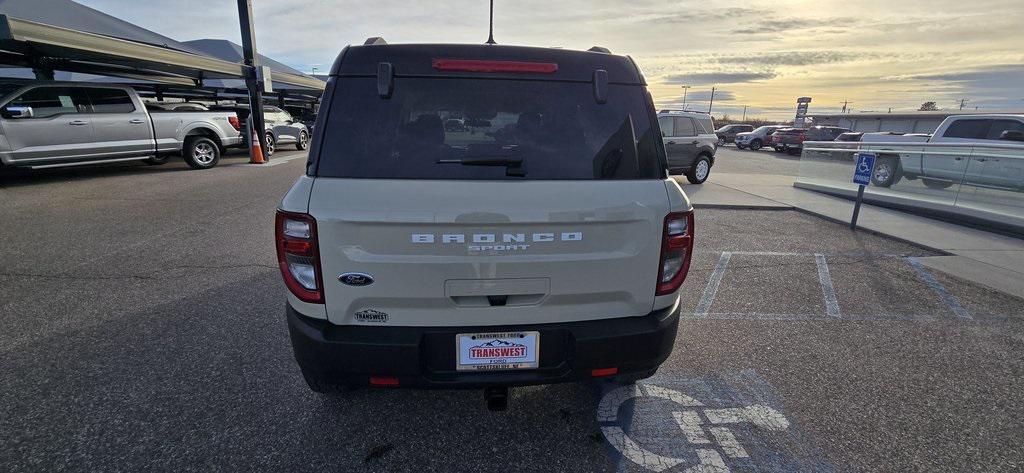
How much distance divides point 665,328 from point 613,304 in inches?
11.4

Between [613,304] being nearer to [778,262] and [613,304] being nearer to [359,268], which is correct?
[359,268]

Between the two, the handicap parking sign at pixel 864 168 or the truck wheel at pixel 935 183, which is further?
the truck wheel at pixel 935 183

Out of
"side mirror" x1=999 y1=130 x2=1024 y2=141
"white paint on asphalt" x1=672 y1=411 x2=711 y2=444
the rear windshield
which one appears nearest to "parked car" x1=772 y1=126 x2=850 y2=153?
"side mirror" x1=999 y1=130 x2=1024 y2=141

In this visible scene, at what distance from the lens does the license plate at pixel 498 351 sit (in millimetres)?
2002

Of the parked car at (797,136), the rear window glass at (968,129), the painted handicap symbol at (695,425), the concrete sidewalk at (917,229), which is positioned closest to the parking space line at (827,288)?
the concrete sidewalk at (917,229)

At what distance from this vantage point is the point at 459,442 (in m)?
2.34

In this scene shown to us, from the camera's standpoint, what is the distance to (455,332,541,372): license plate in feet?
6.57

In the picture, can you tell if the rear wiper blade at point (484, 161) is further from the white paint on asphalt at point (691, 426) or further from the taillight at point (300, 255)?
the white paint on asphalt at point (691, 426)

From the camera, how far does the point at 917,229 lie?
7.30 metres

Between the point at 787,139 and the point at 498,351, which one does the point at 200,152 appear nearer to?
the point at 498,351

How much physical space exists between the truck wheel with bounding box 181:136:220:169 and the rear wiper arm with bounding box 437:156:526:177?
1251 centimetres

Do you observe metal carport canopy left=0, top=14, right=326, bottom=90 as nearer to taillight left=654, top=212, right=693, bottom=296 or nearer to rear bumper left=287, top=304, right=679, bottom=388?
rear bumper left=287, top=304, right=679, bottom=388

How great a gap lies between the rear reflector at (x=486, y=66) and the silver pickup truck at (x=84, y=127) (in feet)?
35.8

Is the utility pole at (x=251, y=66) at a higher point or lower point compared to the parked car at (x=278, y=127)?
higher
